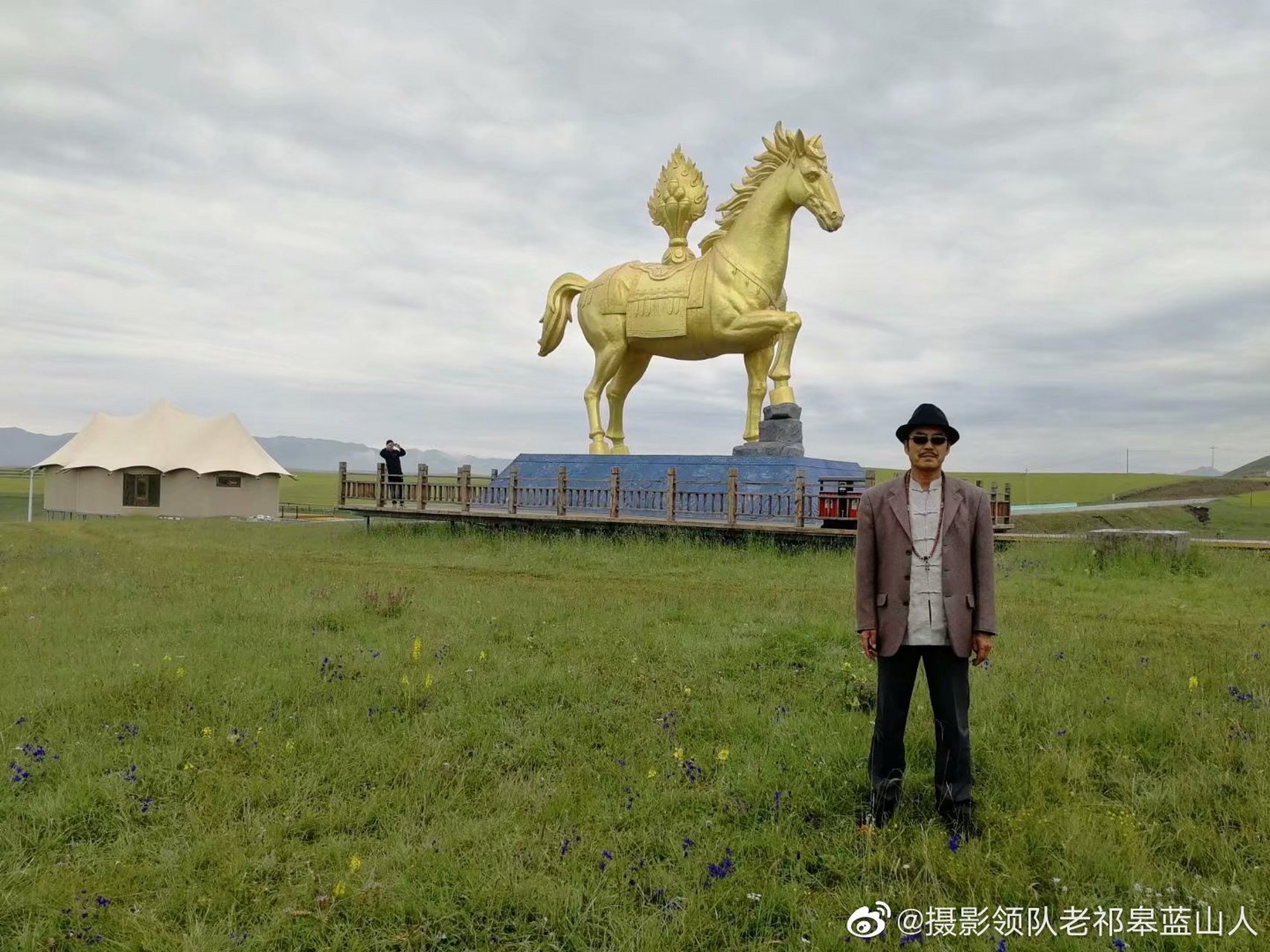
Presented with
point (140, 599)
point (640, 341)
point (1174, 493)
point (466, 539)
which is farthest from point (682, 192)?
point (1174, 493)

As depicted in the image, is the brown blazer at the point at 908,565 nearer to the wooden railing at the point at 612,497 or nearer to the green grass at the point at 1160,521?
the wooden railing at the point at 612,497

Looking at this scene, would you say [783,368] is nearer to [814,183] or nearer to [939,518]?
[814,183]

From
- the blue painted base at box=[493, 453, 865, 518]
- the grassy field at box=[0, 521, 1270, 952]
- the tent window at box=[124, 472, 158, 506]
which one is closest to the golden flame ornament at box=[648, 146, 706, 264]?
the blue painted base at box=[493, 453, 865, 518]

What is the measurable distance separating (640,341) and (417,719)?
38.0 ft

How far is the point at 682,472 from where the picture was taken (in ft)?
49.5

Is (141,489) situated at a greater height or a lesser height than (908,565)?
greater

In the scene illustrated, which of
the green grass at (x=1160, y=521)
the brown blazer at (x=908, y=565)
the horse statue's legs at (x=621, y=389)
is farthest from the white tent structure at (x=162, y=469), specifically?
the brown blazer at (x=908, y=565)

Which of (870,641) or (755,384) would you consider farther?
(755,384)

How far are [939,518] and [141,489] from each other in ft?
97.3

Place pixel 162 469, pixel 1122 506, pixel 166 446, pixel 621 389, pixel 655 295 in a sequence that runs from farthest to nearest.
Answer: pixel 1122 506 → pixel 166 446 → pixel 162 469 → pixel 621 389 → pixel 655 295

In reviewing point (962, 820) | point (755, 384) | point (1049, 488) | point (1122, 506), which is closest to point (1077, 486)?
point (1049, 488)

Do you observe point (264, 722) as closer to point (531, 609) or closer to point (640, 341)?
point (531, 609)

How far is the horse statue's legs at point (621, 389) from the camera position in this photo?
16.3 metres

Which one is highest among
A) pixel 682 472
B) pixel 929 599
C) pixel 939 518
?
pixel 682 472
